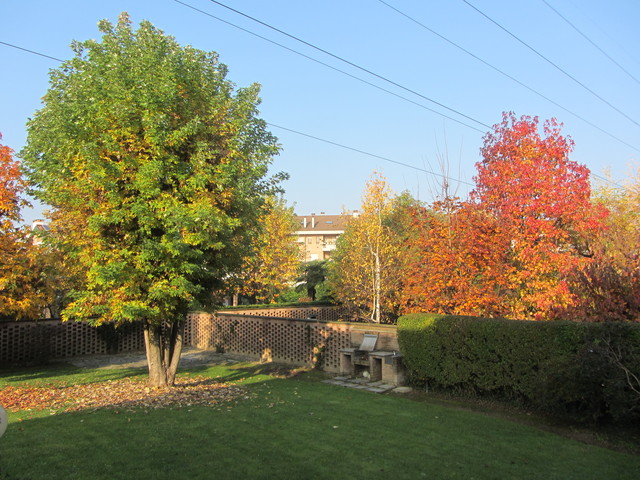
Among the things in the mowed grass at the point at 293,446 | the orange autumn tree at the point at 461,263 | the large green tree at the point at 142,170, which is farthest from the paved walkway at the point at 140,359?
the large green tree at the point at 142,170

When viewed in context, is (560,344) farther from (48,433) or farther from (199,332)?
(199,332)

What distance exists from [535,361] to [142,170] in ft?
24.5

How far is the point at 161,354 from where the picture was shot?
10320 mm

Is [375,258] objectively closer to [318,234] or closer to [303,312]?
[303,312]

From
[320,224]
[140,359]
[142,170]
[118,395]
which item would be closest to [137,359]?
[140,359]

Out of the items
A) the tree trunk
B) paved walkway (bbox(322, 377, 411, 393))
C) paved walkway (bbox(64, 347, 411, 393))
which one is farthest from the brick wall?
the tree trunk

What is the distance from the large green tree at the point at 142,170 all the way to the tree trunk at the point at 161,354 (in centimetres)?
64

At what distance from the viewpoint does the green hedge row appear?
6582 millimetres

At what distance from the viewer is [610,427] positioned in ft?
22.8

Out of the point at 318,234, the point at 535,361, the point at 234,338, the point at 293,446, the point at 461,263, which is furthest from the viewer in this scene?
the point at 318,234

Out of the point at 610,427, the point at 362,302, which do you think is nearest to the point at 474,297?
the point at 610,427

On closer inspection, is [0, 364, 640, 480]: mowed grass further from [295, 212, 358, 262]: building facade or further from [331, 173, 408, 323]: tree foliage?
[295, 212, 358, 262]: building facade

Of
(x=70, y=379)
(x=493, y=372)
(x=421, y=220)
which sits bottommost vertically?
(x=70, y=379)

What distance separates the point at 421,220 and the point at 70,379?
33.2ft
